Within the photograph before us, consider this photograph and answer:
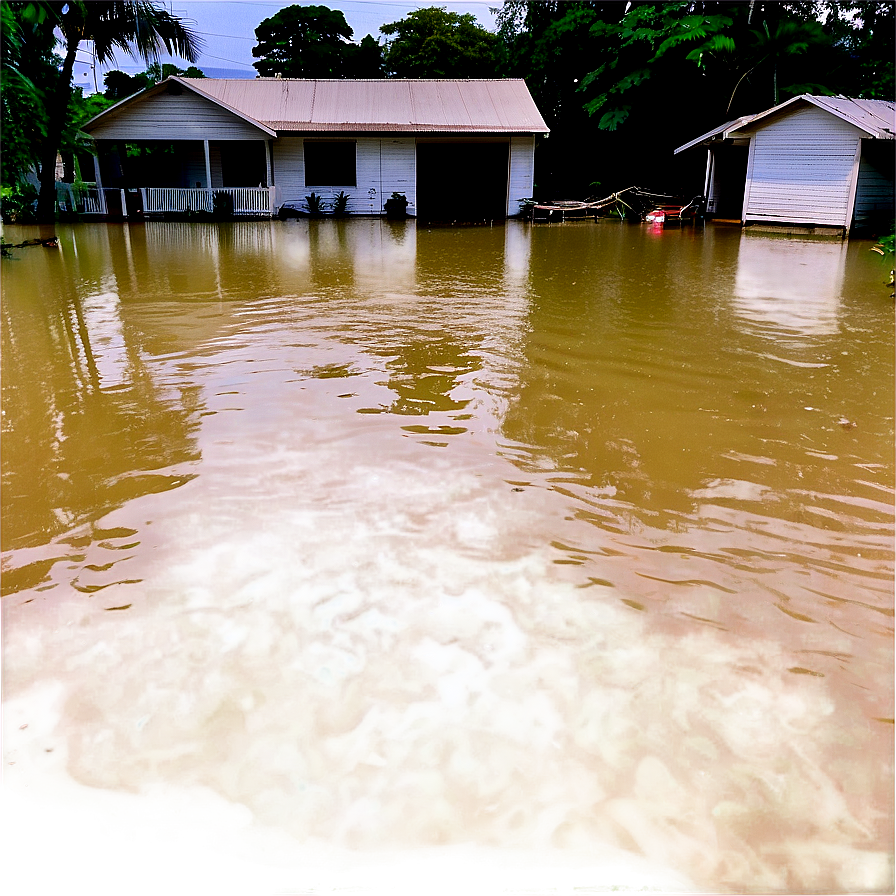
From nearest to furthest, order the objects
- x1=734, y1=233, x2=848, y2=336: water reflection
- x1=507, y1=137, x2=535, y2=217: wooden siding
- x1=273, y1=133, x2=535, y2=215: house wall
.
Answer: x1=734, y1=233, x2=848, y2=336: water reflection, x1=273, y1=133, x2=535, y2=215: house wall, x1=507, y1=137, x2=535, y2=217: wooden siding

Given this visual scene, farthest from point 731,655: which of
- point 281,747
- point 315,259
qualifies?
point 315,259

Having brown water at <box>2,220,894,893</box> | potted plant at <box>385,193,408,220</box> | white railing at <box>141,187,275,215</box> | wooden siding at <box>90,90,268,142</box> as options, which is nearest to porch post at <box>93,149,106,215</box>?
wooden siding at <box>90,90,268,142</box>

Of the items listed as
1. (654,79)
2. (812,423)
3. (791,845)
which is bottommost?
(791,845)

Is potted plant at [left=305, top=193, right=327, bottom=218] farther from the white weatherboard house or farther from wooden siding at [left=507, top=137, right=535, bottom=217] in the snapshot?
wooden siding at [left=507, top=137, right=535, bottom=217]

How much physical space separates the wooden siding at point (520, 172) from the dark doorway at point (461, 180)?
1.49 meters

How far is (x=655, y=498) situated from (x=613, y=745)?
180 cm

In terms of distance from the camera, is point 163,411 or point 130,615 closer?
point 130,615

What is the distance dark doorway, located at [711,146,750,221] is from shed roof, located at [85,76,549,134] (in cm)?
521

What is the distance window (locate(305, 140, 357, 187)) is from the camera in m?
23.9

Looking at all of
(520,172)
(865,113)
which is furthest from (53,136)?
(865,113)

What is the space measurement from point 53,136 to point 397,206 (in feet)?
30.7

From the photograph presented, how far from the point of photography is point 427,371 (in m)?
6.25

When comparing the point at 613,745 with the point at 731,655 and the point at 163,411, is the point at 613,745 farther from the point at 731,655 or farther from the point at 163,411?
the point at 163,411

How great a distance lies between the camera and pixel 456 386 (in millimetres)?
5859
